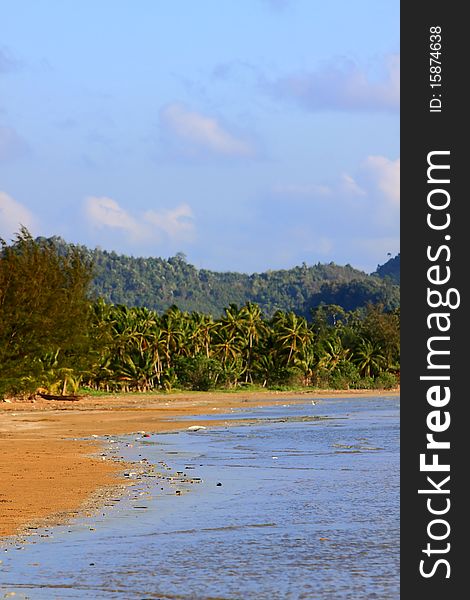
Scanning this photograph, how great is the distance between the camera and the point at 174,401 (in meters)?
84.1

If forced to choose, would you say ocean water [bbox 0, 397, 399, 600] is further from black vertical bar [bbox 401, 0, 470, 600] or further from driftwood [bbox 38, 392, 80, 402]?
driftwood [bbox 38, 392, 80, 402]

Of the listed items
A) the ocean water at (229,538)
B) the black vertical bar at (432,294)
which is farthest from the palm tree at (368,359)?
the black vertical bar at (432,294)

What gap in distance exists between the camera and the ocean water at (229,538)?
14.3 meters

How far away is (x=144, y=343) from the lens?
10312cm

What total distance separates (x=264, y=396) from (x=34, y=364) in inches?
1462

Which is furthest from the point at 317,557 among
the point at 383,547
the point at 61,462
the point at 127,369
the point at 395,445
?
the point at 127,369

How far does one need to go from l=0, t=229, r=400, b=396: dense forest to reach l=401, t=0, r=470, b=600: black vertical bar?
47253 mm

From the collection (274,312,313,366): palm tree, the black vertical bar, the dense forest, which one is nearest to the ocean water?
the black vertical bar

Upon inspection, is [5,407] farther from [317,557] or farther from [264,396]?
[317,557]

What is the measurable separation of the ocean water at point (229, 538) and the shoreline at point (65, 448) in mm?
809

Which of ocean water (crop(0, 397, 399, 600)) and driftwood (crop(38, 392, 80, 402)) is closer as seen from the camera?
ocean water (crop(0, 397, 399, 600))

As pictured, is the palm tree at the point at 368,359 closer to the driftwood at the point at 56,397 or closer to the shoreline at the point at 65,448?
the shoreline at the point at 65,448

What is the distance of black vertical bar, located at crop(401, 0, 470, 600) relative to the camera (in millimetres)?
14891

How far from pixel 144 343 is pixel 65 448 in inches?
2703
